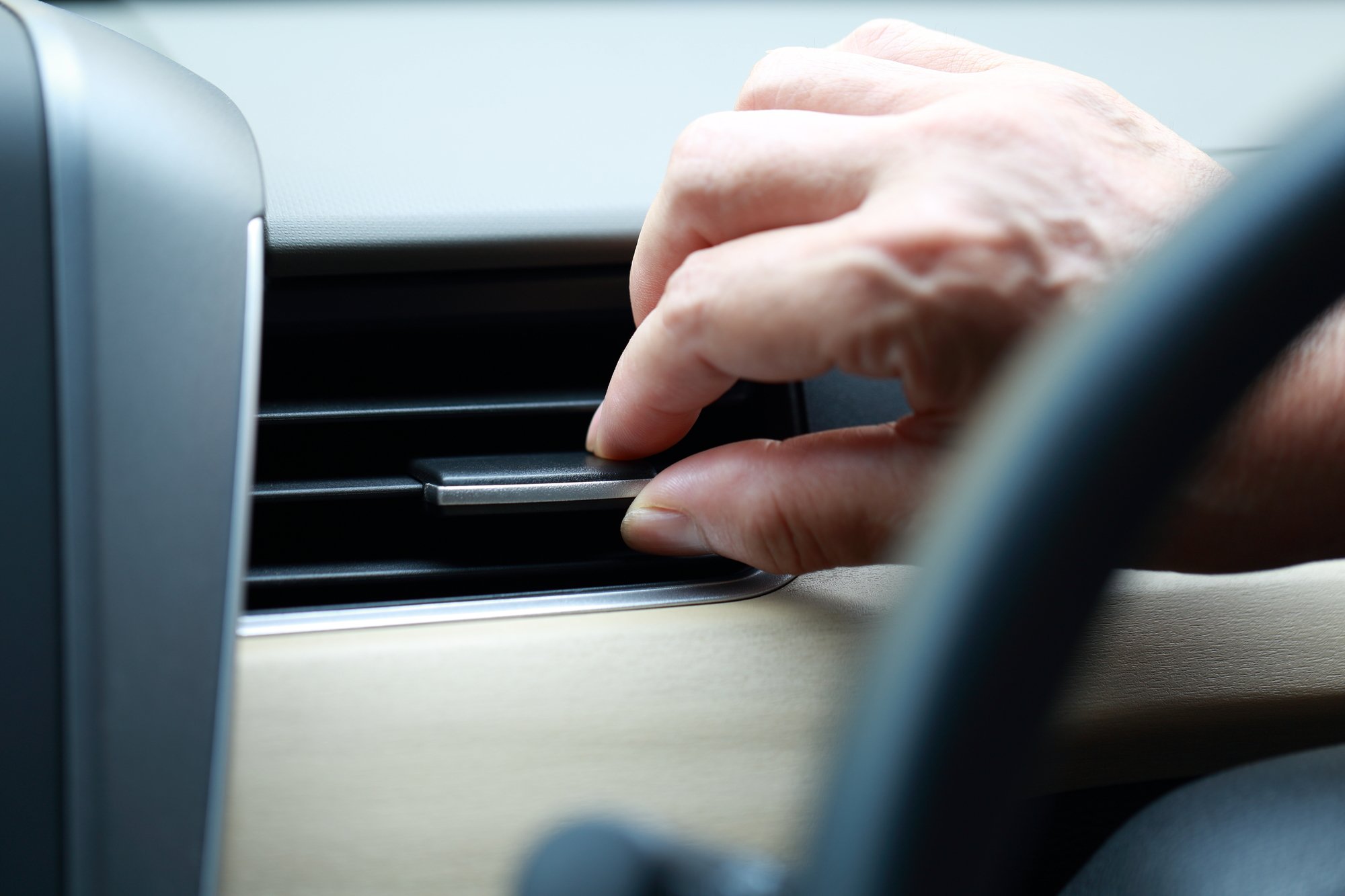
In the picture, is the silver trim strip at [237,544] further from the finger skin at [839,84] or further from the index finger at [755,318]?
the finger skin at [839,84]

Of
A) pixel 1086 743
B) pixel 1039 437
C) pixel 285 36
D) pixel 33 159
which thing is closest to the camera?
pixel 1039 437

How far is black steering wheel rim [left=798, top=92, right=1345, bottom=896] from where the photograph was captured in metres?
0.20

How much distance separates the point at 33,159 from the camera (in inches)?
19.8

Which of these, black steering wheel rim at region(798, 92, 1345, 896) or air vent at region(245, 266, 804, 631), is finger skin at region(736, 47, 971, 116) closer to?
air vent at region(245, 266, 804, 631)

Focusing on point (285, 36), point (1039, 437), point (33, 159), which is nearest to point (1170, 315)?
point (1039, 437)

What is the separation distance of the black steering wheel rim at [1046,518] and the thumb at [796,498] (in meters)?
0.34

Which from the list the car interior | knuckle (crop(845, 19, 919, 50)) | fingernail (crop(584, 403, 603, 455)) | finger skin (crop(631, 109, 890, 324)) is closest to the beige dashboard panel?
the car interior

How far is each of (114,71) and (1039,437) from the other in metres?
0.53

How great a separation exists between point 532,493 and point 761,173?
0.74ft

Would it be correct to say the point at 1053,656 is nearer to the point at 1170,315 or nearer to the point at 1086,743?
the point at 1170,315

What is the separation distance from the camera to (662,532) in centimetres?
63

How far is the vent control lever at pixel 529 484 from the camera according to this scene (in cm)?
62

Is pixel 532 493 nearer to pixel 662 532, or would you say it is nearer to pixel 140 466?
pixel 662 532

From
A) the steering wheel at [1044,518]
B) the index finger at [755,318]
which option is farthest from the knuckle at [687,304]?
the steering wheel at [1044,518]
